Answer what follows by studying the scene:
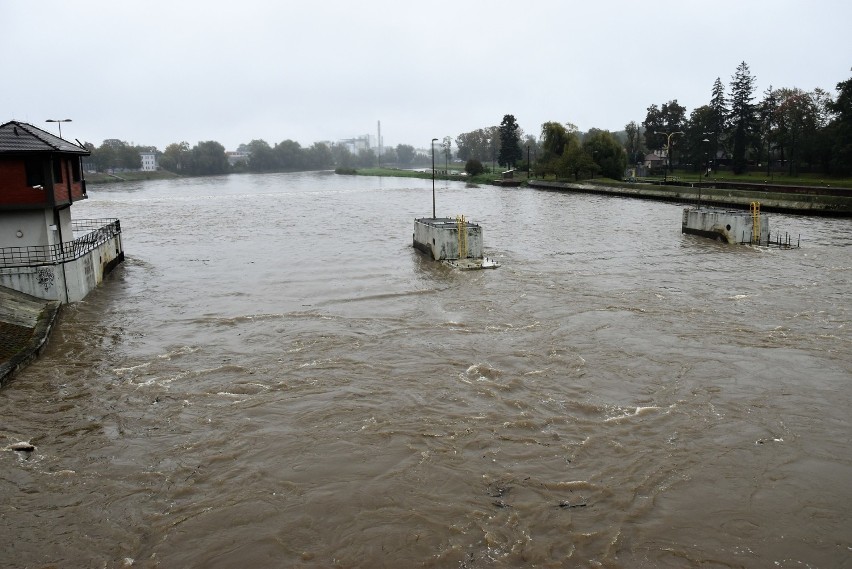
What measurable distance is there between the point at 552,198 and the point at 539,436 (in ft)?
199

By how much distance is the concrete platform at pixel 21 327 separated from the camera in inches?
627

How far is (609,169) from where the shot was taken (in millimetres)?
84438

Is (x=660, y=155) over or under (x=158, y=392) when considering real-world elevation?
over

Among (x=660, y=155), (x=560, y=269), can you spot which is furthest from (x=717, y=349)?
(x=660, y=155)

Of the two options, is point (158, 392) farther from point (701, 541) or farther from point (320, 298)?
point (701, 541)

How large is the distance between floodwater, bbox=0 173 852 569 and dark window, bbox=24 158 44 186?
14.5 ft

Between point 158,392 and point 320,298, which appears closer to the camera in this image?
point 158,392

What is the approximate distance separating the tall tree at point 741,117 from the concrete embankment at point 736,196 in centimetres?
1273

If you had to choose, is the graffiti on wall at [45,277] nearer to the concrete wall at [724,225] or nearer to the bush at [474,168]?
the concrete wall at [724,225]

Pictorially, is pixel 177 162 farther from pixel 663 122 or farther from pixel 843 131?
pixel 843 131

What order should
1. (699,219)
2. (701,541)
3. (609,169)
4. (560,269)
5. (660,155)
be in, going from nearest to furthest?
1. (701,541)
2. (560,269)
3. (699,219)
4. (609,169)
5. (660,155)

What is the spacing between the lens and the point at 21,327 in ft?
59.8

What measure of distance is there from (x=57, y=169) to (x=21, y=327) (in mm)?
8176

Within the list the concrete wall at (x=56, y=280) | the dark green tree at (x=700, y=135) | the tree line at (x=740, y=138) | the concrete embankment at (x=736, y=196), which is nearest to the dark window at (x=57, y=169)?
the concrete wall at (x=56, y=280)
